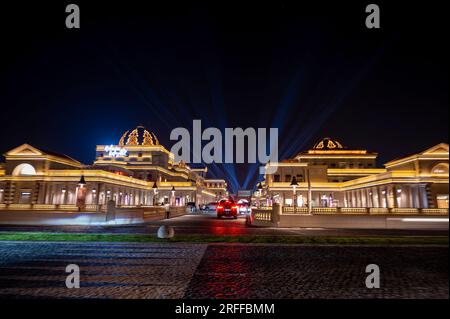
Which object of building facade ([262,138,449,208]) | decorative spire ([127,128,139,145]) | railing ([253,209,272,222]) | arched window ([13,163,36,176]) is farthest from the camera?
decorative spire ([127,128,139,145])

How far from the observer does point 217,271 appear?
8.41 meters

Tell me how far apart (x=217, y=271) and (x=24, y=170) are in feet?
185

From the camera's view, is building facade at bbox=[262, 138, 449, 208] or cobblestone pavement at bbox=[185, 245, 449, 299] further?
building facade at bbox=[262, 138, 449, 208]

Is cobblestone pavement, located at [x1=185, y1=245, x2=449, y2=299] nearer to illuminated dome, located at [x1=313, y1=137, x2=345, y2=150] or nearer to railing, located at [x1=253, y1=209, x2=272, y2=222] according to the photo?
railing, located at [x1=253, y1=209, x2=272, y2=222]

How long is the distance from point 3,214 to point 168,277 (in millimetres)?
30386

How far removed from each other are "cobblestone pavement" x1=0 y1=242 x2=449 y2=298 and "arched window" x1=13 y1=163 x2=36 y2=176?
1813 inches

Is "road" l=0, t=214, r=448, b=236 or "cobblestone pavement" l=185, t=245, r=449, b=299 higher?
"cobblestone pavement" l=185, t=245, r=449, b=299

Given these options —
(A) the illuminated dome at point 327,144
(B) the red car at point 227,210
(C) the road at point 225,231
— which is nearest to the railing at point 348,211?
(C) the road at point 225,231

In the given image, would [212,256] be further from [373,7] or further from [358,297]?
[373,7]

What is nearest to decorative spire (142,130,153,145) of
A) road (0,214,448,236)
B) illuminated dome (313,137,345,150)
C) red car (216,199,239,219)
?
illuminated dome (313,137,345,150)

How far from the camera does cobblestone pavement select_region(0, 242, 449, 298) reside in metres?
6.22

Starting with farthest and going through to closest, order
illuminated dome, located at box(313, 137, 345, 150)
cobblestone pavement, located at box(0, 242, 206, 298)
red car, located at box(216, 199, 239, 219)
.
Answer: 1. illuminated dome, located at box(313, 137, 345, 150)
2. red car, located at box(216, 199, 239, 219)
3. cobblestone pavement, located at box(0, 242, 206, 298)

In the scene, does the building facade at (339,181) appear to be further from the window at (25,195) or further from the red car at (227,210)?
the window at (25,195)
